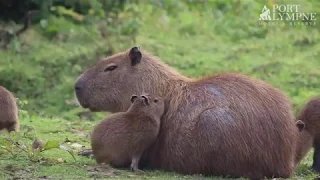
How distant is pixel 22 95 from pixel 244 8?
15.9 feet

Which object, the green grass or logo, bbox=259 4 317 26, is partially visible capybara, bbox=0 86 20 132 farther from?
logo, bbox=259 4 317 26

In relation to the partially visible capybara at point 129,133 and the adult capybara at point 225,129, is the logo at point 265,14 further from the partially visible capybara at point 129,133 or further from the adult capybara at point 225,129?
the partially visible capybara at point 129,133

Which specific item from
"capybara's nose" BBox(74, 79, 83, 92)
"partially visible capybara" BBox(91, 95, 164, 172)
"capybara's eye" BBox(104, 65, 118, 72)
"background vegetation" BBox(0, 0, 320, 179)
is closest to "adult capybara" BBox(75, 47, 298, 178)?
"partially visible capybara" BBox(91, 95, 164, 172)

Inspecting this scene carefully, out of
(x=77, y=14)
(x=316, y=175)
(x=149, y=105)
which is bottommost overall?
(x=316, y=175)

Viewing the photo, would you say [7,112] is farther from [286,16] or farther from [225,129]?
[286,16]

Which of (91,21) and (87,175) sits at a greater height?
(91,21)

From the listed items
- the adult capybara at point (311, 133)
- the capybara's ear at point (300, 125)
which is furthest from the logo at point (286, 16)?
the capybara's ear at point (300, 125)

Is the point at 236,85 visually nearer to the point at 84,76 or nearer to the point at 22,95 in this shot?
the point at 84,76

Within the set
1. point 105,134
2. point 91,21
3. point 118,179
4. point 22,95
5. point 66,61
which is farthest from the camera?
point 91,21

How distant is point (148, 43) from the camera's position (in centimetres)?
1295

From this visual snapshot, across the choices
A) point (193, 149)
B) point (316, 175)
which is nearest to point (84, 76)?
point (193, 149)

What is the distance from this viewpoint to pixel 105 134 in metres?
6.54

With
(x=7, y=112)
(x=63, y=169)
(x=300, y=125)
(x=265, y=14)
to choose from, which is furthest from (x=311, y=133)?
(x=265, y=14)

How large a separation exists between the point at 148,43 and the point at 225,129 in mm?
6786
